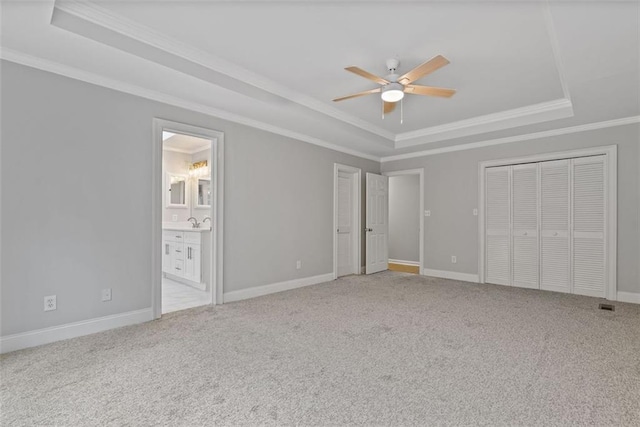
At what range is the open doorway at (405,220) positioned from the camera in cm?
771

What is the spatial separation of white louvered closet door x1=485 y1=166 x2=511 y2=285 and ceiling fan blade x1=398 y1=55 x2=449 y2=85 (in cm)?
318

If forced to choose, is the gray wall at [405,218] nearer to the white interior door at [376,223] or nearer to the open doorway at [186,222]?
the white interior door at [376,223]

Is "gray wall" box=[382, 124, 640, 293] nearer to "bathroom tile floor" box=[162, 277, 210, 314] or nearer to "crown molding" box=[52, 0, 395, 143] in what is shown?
"crown molding" box=[52, 0, 395, 143]

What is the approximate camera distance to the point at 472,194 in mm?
5512

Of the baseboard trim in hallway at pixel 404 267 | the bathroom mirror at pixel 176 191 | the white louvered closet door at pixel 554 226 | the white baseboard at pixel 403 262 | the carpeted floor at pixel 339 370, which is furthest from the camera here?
the white baseboard at pixel 403 262

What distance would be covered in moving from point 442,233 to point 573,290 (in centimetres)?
204

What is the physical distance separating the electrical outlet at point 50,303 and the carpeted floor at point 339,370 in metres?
0.32

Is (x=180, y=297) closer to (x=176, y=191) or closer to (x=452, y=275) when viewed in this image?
(x=176, y=191)

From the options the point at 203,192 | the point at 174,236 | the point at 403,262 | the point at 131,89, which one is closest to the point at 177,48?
the point at 131,89

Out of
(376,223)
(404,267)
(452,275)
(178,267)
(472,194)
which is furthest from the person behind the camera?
(404,267)

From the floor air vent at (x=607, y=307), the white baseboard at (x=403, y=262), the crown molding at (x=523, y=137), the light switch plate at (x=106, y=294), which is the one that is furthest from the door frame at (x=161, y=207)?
the white baseboard at (x=403, y=262)

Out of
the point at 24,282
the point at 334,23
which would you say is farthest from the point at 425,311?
the point at 24,282

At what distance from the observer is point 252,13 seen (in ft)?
7.72

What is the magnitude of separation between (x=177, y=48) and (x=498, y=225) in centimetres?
518
